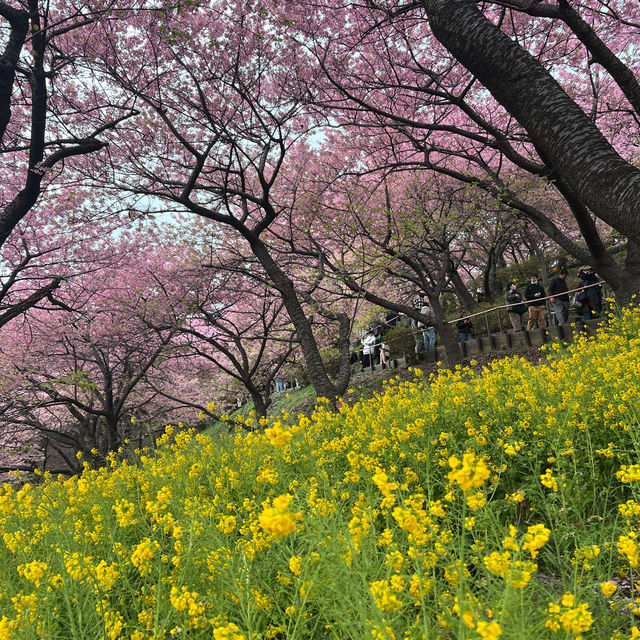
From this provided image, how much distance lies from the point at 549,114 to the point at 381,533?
132 inches

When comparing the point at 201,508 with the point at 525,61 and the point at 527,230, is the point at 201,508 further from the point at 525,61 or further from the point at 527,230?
the point at 527,230

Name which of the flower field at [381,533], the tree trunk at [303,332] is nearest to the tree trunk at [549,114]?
the flower field at [381,533]

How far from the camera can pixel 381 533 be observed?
2.30 metres

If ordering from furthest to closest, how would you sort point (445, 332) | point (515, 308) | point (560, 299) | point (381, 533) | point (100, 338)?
point (515, 308) → point (445, 332) → point (560, 299) → point (100, 338) → point (381, 533)

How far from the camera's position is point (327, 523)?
2.10 meters

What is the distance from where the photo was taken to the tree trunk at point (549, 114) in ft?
10.3

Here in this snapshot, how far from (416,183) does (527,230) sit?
889 centimetres

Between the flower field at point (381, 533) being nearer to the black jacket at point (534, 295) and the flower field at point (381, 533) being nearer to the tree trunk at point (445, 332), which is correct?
the tree trunk at point (445, 332)

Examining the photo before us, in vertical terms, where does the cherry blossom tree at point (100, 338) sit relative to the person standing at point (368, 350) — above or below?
above

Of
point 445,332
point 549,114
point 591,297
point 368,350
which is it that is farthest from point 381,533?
point 368,350

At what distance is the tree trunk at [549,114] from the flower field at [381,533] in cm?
145

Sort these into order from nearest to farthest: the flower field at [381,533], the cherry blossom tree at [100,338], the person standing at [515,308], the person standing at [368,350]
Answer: the flower field at [381,533], the cherry blossom tree at [100,338], the person standing at [515,308], the person standing at [368,350]

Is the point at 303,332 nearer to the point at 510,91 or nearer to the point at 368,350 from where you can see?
the point at 510,91

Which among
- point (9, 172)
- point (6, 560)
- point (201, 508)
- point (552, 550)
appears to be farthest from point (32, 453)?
point (552, 550)
